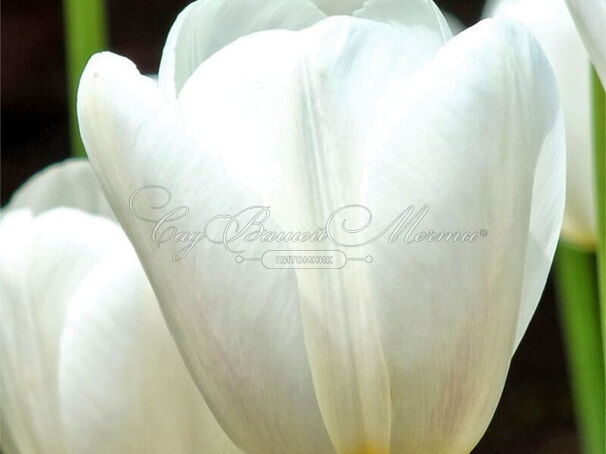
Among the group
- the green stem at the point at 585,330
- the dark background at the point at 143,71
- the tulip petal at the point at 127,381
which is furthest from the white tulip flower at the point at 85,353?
the dark background at the point at 143,71

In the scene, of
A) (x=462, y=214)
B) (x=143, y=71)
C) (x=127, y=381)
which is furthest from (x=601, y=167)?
(x=143, y=71)

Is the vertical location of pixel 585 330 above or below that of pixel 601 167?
below

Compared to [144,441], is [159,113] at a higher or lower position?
higher

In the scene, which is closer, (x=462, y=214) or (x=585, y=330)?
(x=462, y=214)

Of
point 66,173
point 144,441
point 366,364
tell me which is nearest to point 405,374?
point 366,364

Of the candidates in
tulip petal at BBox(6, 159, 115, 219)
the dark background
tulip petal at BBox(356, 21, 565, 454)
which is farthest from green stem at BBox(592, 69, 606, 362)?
the dark background

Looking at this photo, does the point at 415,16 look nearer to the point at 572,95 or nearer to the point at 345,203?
the point at 345,203

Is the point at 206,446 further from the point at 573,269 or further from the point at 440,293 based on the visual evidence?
the point at 573,269
